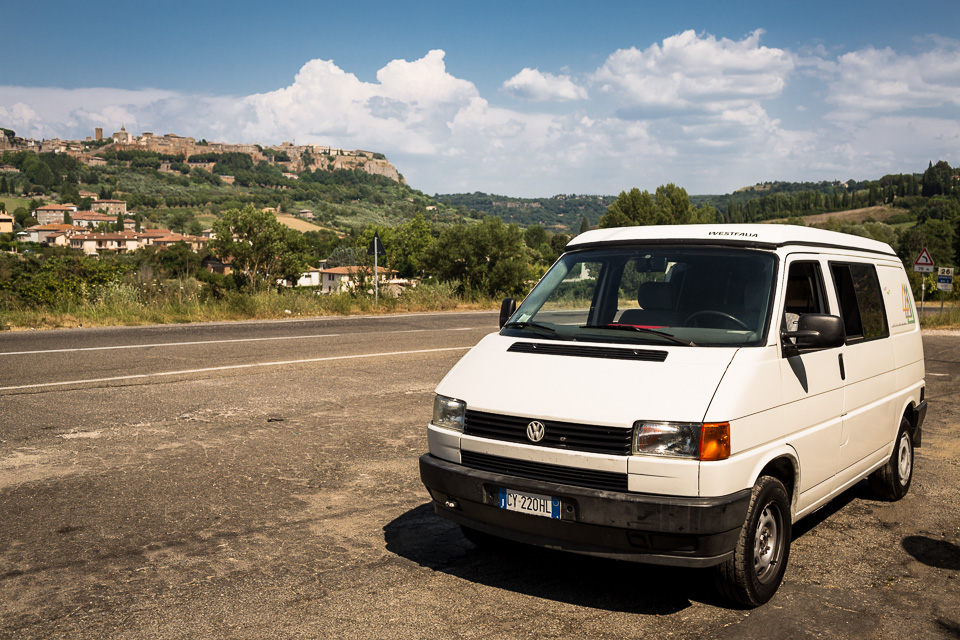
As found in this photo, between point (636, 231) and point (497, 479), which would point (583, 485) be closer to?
point (497, 479)

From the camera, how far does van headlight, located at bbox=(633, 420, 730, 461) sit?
11.8 ft

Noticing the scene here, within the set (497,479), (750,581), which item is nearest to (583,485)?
(497,479)

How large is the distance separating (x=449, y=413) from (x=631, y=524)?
1.22 m

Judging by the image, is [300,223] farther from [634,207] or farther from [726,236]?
[726,236]

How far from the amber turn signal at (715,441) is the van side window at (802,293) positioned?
1.12 m

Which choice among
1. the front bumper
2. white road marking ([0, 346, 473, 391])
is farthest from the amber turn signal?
white road marking ([0, 346, 473, 391])

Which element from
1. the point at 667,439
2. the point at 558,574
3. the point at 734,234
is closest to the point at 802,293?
the point at 734,234

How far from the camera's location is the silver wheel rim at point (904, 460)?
614cm

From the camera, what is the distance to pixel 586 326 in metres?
4.75

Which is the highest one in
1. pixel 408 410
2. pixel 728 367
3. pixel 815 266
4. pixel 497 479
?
pixel 815 266

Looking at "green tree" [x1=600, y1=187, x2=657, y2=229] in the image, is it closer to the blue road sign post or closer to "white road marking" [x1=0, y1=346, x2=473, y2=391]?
the blue road sign post

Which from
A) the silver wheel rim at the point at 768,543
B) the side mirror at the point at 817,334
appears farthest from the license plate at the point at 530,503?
the side mirror at the point at 817,334

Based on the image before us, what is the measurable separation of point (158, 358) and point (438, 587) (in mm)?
10339

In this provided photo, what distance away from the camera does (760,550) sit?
4.09 metres
